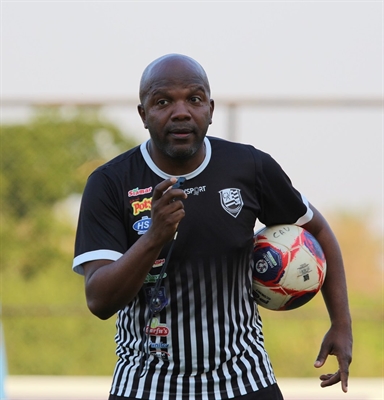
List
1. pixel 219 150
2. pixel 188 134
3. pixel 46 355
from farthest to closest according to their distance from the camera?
pixel 46 355 < pixel 219 150 < pixel 188 134

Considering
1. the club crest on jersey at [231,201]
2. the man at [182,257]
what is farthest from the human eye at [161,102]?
the club crest on jersey at [231,201]

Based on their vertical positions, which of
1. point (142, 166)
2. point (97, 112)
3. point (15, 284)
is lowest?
point (15, 284)

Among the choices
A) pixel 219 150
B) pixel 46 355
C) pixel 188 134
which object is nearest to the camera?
pixel 188 134

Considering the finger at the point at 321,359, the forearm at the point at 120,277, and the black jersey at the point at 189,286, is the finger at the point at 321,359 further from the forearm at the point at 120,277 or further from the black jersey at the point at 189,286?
the forearm at the point at 120,277

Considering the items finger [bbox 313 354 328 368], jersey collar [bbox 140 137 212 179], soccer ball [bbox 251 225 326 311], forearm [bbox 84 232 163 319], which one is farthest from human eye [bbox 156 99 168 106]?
finger [bbox 313 354 328 368]

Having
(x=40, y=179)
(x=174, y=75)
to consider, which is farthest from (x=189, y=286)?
(x=40, y=179)

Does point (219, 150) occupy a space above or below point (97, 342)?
above

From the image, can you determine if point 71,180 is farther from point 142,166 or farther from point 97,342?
point 142,166

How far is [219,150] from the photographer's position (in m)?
3.76

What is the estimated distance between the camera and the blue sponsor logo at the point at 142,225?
3494 mm

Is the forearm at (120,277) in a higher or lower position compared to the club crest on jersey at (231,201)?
lower

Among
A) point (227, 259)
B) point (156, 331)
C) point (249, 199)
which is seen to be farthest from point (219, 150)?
point (156, 331)

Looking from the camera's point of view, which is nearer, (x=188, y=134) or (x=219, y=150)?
(x=188, y=134)

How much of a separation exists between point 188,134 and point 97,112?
746cm
